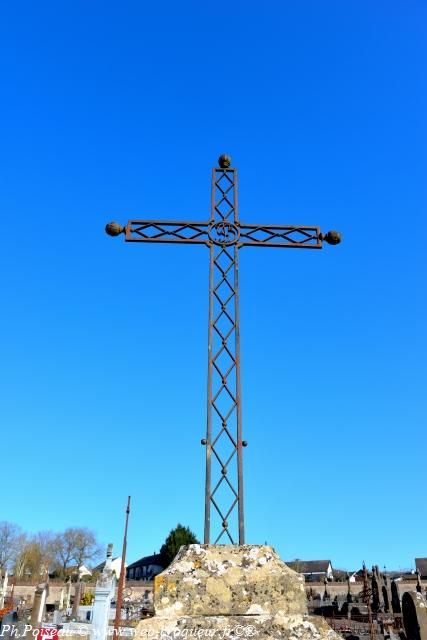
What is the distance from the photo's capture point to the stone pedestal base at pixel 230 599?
2.88 m

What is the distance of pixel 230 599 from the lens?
303 cm

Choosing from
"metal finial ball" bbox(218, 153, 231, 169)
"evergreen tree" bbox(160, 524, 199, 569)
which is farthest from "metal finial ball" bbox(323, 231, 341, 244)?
"evergreen tree" bbox(160, 524, 199, 569)

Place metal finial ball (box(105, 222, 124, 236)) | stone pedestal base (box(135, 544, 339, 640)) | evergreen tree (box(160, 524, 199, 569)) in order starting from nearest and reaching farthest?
stone pedestal base (box(135, 544, 339, 640)) → metal finial ball (box(105, 222, 124, 236)) → evergreen tree (box(160, 524, 199, 569))

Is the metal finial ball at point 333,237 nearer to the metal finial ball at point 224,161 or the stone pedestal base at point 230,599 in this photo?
the metal finial ball at point 224,161

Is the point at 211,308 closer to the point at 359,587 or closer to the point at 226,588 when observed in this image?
the point at 226,588

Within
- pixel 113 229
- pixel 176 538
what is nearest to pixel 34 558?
pixel 176 538

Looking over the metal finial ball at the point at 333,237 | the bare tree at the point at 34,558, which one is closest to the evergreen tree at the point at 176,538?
the bare tree at the point at 34,558

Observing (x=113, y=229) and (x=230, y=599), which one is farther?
(x=113, y=229)

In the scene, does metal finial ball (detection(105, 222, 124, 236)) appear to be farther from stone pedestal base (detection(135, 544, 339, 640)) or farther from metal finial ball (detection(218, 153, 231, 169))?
stone pedestal base (detection(135, 544, 339, 640))

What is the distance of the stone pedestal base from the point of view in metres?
2.88

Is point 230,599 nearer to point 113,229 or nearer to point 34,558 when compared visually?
point 113,229

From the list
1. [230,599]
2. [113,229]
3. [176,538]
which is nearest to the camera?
[230,599]

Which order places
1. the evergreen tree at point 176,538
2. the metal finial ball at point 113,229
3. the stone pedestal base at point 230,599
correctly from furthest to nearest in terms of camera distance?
1. the evergreen tree at point 176,538
2. the metal finial ball at point 113,229
3. the stone pedestal base at point 230,599

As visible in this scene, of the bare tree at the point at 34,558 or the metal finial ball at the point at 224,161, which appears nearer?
the metal finial ball at the point at 224,161
